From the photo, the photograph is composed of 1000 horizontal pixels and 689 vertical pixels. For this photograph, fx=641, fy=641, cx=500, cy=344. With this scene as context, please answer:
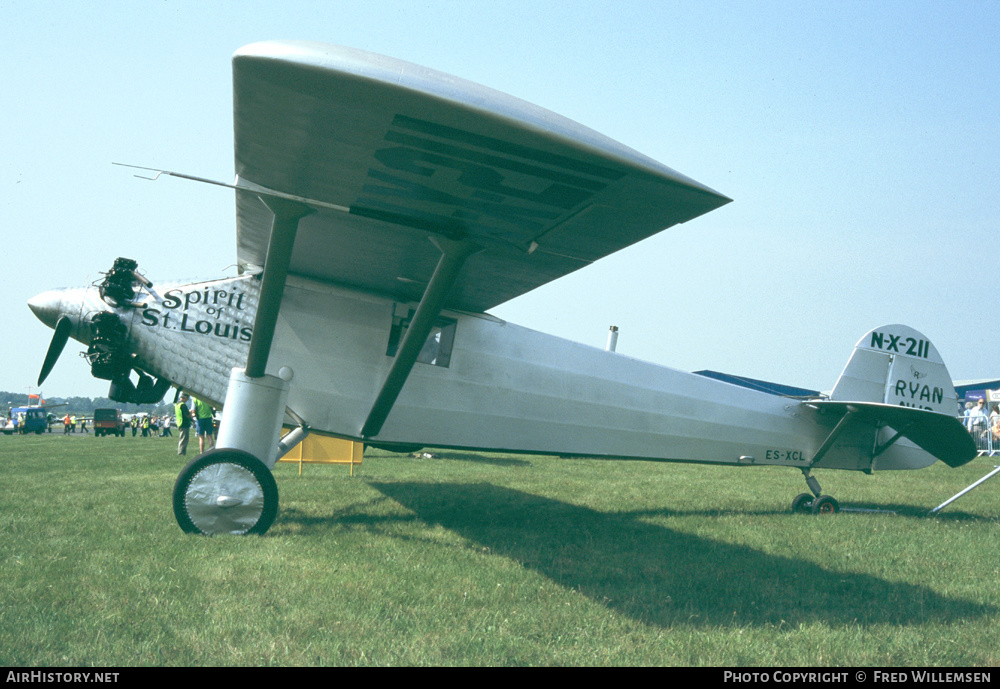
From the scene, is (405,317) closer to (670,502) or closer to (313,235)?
(313,235)

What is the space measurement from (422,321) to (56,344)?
403cm

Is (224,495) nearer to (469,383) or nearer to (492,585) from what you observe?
(492,585)

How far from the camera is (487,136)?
11.8ft

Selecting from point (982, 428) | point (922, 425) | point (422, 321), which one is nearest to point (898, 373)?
point (922, 425)

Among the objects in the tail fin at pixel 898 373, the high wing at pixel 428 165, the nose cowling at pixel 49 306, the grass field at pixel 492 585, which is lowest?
the grass field at pixel 492 585

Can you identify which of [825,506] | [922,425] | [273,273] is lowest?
[825,506]

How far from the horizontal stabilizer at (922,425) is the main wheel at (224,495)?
7577 mm

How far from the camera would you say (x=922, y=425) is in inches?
360

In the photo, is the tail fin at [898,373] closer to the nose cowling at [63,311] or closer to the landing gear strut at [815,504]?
the landing gear strut at [815,504]

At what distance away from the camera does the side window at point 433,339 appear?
7.29 meters

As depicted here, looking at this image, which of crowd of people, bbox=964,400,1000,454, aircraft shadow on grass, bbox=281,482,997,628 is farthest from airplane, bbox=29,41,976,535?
crowd of people, bbox=964,400,1000,454

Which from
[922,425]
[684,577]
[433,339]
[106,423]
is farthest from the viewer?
[106,423]

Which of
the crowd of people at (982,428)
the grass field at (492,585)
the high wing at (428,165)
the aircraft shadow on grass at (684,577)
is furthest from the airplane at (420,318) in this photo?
the crowd of people at (982,428)

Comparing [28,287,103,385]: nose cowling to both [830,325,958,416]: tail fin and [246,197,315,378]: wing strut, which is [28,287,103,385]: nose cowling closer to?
[246,197,315,378]: wing strut
